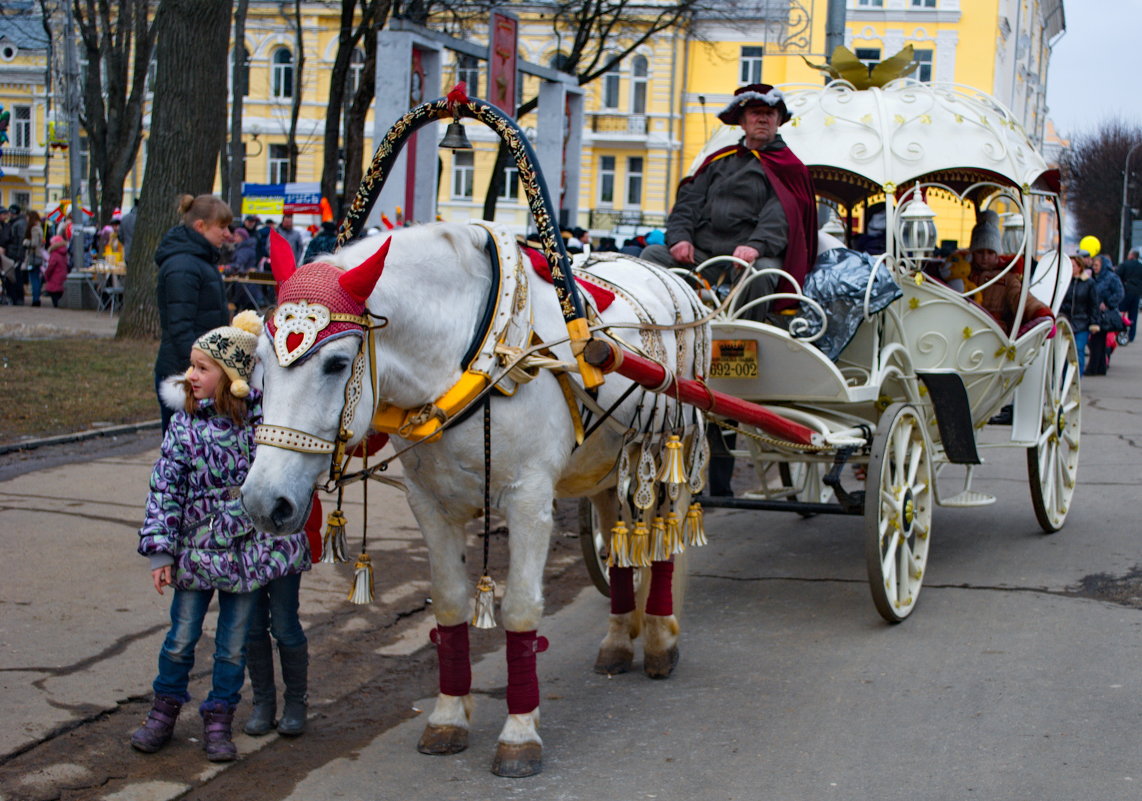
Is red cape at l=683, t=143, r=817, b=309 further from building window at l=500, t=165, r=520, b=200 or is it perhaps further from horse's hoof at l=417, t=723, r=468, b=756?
building window at l=500, t=165, r=520, b=200

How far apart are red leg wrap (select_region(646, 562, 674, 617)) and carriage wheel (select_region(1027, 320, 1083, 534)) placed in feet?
10.9

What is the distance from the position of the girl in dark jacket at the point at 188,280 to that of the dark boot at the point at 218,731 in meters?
2.63

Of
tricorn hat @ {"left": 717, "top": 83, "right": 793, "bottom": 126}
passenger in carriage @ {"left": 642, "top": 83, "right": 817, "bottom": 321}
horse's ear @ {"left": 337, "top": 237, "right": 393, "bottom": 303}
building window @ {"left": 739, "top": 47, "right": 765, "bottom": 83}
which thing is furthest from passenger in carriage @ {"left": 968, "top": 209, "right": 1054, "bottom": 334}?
building window @ {"left": 739, "top": 47, "right": 765, "bottom": 83}

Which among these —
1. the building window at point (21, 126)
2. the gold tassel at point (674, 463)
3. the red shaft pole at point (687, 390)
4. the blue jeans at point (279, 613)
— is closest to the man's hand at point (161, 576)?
the blue jeans at point (279, 613)

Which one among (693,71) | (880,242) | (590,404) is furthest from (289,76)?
(590,404)

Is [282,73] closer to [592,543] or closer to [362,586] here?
[592,543]

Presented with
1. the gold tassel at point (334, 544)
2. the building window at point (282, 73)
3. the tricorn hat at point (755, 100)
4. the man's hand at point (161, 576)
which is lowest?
the man's hand at point (161, 576)

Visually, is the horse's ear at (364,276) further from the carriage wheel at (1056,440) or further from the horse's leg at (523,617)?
the carriage wheel at (1056,440)

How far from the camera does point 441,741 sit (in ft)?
15.1

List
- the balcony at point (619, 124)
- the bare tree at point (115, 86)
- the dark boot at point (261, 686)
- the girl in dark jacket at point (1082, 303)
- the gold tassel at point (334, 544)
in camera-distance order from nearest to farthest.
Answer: the gold tassel at point (334, 544) → the dark boot at point (261, 686) → the girl in dark jacket at point (1082, 303) → the bare tree at point (115, 86) → the balcony at point (619, 124)

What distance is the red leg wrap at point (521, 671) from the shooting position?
4.48 meters

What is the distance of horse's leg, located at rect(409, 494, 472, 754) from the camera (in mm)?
4570

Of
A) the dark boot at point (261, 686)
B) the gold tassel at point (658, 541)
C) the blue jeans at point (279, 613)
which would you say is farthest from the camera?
the gold tassel at point (658, 541)

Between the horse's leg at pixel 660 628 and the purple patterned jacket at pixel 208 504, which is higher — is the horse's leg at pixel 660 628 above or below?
below
